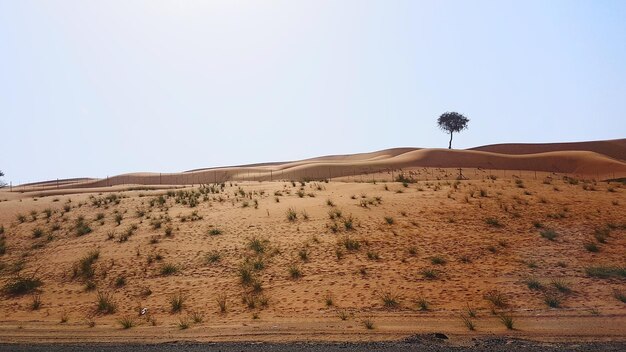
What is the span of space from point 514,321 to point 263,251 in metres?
8.84

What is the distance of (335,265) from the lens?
49.9ft

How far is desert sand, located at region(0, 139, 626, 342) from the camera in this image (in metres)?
10.4

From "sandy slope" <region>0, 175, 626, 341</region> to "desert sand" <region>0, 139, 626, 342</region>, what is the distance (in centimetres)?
7

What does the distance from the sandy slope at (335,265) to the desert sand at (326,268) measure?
0.22ft

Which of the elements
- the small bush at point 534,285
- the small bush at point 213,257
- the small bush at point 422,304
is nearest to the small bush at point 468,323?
the small bush at point 422,304

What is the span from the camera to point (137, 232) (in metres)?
20.7

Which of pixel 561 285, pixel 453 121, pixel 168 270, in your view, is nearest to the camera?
pixel 561 285

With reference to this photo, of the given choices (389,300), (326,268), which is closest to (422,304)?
(389,300)

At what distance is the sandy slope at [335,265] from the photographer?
410 inches

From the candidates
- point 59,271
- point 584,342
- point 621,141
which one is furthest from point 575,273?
point 621,141

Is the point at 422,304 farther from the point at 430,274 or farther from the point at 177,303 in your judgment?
the point at 177,303

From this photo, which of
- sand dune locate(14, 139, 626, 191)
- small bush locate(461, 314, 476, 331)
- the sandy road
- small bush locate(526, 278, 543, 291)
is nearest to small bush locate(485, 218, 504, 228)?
small bush locate(526, 278, 543, 291)

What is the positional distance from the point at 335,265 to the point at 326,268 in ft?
1.13

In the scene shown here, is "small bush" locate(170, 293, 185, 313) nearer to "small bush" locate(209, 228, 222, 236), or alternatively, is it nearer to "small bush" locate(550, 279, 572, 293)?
"small bush" locate(209, 228, 222, 236)
